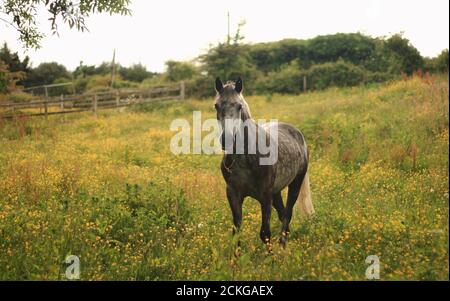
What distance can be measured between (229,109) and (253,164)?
1002mm

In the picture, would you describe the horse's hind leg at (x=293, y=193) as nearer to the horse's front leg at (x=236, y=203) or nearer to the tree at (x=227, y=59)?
the horse's front leg at (x=236, y=203)

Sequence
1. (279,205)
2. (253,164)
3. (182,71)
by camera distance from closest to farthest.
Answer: (253,164) → (279,205) → (182,71)

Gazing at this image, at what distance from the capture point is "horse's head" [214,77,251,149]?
4.62 m

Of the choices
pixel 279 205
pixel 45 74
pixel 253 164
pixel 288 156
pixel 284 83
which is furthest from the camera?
pixel 45 74

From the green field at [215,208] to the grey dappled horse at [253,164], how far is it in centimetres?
41

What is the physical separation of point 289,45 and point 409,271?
120 ft

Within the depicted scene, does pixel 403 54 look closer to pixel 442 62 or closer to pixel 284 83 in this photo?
pixel 442 62

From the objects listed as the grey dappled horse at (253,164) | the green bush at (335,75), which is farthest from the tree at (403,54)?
the grey dappled horse at (253,164)

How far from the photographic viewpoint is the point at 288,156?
630cm

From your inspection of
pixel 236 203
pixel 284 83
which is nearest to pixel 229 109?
pixel 236 203

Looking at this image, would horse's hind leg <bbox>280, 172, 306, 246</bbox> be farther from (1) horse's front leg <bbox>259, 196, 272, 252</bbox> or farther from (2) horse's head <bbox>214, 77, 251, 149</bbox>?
(2) horse's head <bbox>214, 77, 251, 149</bbox>

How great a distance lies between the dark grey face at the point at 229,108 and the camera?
15.1 feet
